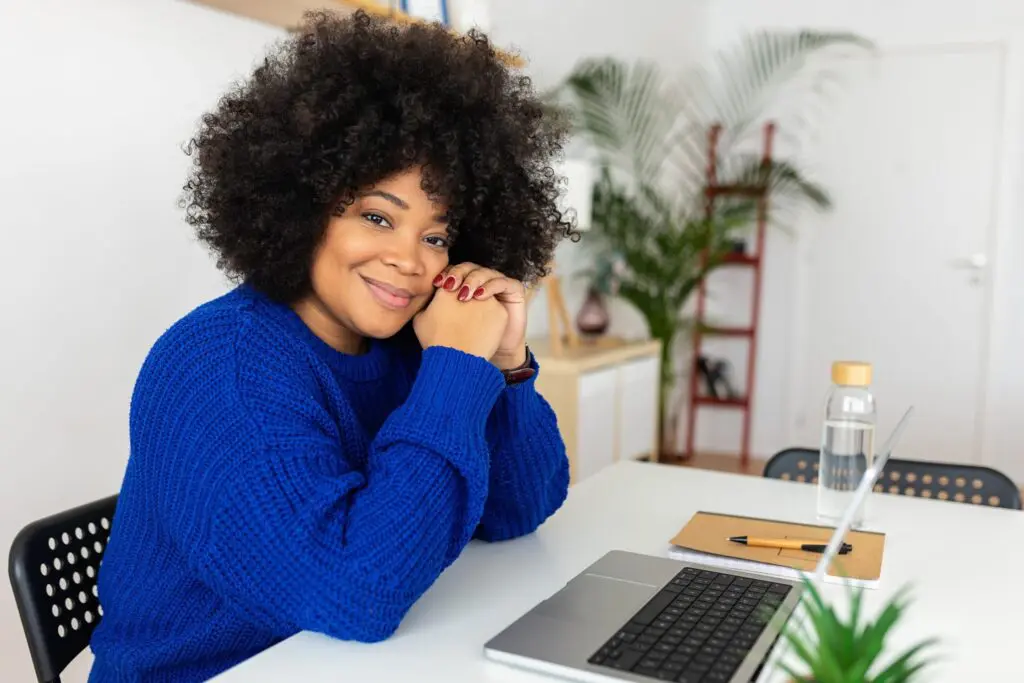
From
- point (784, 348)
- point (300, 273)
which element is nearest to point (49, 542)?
point (300, 273)

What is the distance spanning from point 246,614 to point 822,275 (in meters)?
4.44

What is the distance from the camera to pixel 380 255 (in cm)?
123

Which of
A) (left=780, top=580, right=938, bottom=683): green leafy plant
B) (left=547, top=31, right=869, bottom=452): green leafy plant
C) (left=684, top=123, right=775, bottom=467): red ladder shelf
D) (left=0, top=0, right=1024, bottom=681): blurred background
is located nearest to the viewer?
(left=780, top=580, right=938, bottom=683): green leafy plant

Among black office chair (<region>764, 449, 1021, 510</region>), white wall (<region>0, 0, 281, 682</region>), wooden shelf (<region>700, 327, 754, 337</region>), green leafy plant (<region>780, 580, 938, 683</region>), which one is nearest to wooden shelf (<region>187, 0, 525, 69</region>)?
white wall (<region>0, 0, 281, 682</region>)

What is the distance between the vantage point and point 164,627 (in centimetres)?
112

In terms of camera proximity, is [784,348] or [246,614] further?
[784,348]

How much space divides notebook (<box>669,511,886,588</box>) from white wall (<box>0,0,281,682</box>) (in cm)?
128

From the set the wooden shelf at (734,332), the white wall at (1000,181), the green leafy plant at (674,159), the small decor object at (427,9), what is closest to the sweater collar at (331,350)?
the small decor object at (427,9)

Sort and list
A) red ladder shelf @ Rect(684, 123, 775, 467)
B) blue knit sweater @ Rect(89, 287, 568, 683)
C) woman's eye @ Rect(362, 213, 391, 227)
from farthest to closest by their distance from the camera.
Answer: red ladder shelf @ Rect(684, 123, 775, 467) → woman's eye @ Rect(362, 213, 391, 227) → blue knit sweater @ Rect(89, 287, 568, 683)

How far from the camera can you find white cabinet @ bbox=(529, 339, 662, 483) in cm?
316

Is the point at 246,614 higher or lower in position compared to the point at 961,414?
higher

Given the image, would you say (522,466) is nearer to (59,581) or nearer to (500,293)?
(500,293)

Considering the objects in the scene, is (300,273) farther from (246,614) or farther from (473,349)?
(246,614)

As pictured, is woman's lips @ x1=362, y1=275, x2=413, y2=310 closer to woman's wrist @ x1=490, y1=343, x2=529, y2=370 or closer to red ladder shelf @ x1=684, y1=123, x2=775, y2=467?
woman's wrist @ x1=490, y1=343, x2=529, y2=370
